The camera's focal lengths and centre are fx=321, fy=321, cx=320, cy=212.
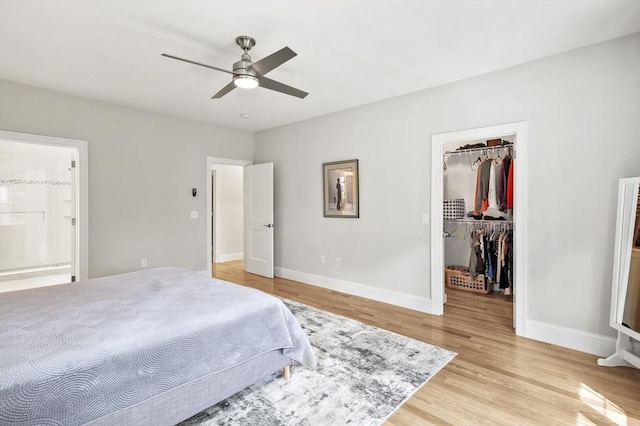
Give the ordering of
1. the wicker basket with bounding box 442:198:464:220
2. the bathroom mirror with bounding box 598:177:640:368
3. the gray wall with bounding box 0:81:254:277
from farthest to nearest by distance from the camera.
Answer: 1. the wicker basket with bounding box 442:198:464:220
2. the gray wall with bounding box 0:81:254:277
3. the bathroom mirror with bounding box 598:177:640:368

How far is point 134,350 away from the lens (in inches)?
62.8

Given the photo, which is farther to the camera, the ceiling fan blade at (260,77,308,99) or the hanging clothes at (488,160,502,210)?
the hanging clothes at (488,160,502,210)

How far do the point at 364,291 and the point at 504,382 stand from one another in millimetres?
2248

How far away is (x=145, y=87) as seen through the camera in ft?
12.2

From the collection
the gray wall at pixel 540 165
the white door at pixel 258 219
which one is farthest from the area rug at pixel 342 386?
the white door at pixel 258 219

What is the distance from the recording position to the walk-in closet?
436 cm

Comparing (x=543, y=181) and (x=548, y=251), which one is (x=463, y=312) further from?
(x=543, y=181)

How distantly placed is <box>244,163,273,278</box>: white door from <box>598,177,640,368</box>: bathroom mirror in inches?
172

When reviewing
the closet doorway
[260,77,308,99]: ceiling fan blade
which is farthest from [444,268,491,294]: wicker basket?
[260,77,308,99]: ceiling fan blade

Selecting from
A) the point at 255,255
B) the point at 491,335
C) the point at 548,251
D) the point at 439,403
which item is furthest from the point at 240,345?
the point at 255,255

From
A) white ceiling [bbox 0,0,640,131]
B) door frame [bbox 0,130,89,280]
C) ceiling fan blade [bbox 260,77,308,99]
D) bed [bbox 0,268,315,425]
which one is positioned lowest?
bed [bbox 0,268,315,425]

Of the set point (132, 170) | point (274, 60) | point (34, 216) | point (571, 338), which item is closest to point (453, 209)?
point (571, 338)

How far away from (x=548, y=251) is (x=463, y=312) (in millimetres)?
1270

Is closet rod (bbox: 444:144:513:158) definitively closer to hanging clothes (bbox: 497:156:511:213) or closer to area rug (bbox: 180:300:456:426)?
hanging clothes (bbox: 497:156:511:213)
